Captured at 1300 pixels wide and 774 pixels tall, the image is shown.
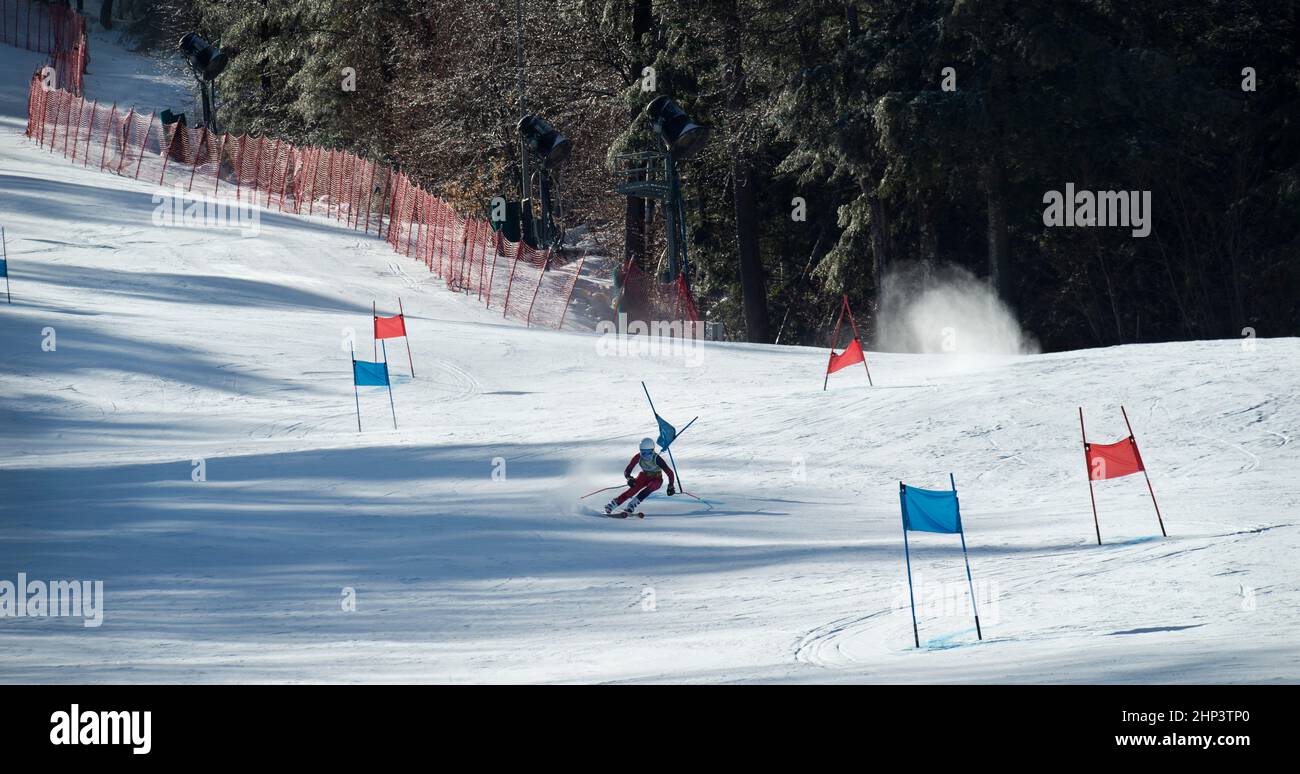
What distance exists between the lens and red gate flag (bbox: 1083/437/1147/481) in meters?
14.8

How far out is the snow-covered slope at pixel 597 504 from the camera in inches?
468

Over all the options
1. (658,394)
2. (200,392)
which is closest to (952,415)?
(658,394)

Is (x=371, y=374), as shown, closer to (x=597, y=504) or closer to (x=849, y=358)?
(x=597, y=504)

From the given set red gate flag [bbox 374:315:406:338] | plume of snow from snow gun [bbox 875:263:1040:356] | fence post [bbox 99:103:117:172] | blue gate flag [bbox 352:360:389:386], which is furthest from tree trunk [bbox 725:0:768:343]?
fence post [bbox 99:103:117:172]

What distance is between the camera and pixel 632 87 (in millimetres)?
40375

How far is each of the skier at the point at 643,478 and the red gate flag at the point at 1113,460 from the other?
457 centimetres

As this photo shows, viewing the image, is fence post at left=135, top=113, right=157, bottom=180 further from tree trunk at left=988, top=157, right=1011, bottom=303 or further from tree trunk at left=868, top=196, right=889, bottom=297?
tree trunk at left=988, top=157, right=1011, bottom=303

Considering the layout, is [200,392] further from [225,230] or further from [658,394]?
[225,230]

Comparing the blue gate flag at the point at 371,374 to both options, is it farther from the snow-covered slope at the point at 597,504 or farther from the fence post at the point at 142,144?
the fence post at the point at 142,144

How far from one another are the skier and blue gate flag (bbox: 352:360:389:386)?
565 centimetres

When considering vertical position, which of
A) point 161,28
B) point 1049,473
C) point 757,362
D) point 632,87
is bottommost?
point 1049,473

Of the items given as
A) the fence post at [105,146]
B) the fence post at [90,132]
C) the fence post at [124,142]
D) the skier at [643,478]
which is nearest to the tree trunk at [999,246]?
the skier at [643,478]

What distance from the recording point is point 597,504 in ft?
57.8
